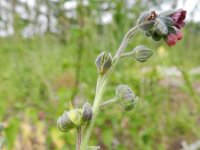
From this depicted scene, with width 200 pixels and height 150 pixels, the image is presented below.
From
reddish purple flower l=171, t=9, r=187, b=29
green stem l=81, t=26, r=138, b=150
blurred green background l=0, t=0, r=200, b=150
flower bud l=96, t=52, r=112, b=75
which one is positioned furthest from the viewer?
blurred green background l=0, t=0, r=200, b=150

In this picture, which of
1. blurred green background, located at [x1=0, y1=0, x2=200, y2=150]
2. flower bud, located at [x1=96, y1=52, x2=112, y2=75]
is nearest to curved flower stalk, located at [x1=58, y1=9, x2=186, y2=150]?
flower bud, located at [x1=96, y1=52, x2=112, y2=75]

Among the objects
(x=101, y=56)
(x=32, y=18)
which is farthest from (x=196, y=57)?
(x=101, y=56)

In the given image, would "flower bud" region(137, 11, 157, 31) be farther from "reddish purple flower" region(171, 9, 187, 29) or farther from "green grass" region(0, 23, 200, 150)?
"green grass" region(0, 23, 200, 150)

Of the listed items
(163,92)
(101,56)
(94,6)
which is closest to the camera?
(101,56)

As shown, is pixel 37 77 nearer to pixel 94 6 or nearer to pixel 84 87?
pixel 84 87

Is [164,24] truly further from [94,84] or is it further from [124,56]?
[94,84]

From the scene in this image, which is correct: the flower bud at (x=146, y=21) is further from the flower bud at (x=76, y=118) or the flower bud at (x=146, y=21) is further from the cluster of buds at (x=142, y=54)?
the flower bud at (x=76, y=118)

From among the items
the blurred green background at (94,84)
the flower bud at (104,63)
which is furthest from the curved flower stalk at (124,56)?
the blurred green background at (94,84)
